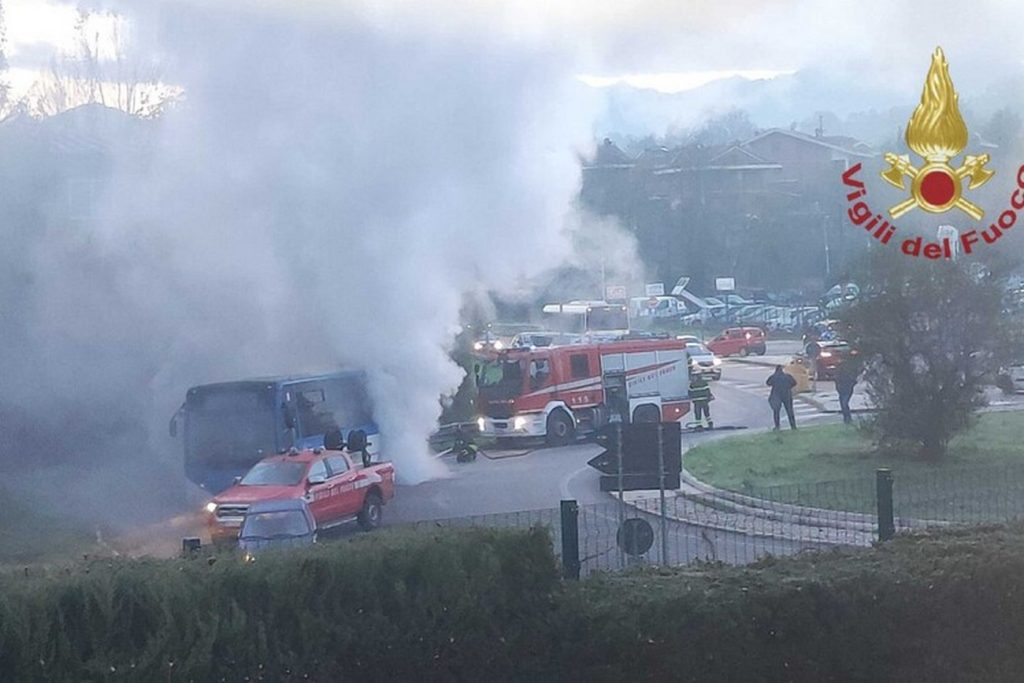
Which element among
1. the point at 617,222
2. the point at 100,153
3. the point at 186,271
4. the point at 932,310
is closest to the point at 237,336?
the point at 186,271

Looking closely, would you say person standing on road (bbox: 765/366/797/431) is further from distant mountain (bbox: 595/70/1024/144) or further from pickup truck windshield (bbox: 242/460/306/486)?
pickup truck windshield (bbox: 242/460/306/486)

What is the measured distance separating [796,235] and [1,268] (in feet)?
22.3

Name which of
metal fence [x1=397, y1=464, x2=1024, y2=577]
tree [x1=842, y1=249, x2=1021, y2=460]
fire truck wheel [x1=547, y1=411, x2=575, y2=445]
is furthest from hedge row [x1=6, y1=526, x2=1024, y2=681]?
tree [x1=842, y1=249, x2=1021, y2=460]

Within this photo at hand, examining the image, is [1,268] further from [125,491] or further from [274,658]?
[274,658]

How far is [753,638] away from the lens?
5863mm

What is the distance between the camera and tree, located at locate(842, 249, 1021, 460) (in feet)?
40.6

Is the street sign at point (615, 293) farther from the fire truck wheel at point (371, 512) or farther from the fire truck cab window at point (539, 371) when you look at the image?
the fire truck wheel at point (371, 512)

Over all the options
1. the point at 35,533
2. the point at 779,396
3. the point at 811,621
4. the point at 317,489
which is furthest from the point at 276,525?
the point at 811,621

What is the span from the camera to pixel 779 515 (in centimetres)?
1015

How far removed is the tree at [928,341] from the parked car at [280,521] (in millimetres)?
5389

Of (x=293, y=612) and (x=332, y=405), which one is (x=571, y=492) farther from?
(x=293, y=612)

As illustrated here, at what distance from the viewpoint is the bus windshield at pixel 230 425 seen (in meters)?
10.2

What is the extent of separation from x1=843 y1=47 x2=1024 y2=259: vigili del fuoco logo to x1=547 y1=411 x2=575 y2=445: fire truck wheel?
9.53 ft

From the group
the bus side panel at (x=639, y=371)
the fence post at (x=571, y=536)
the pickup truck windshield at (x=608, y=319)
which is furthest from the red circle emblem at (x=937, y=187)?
the fence post at (x=571, y=536)
